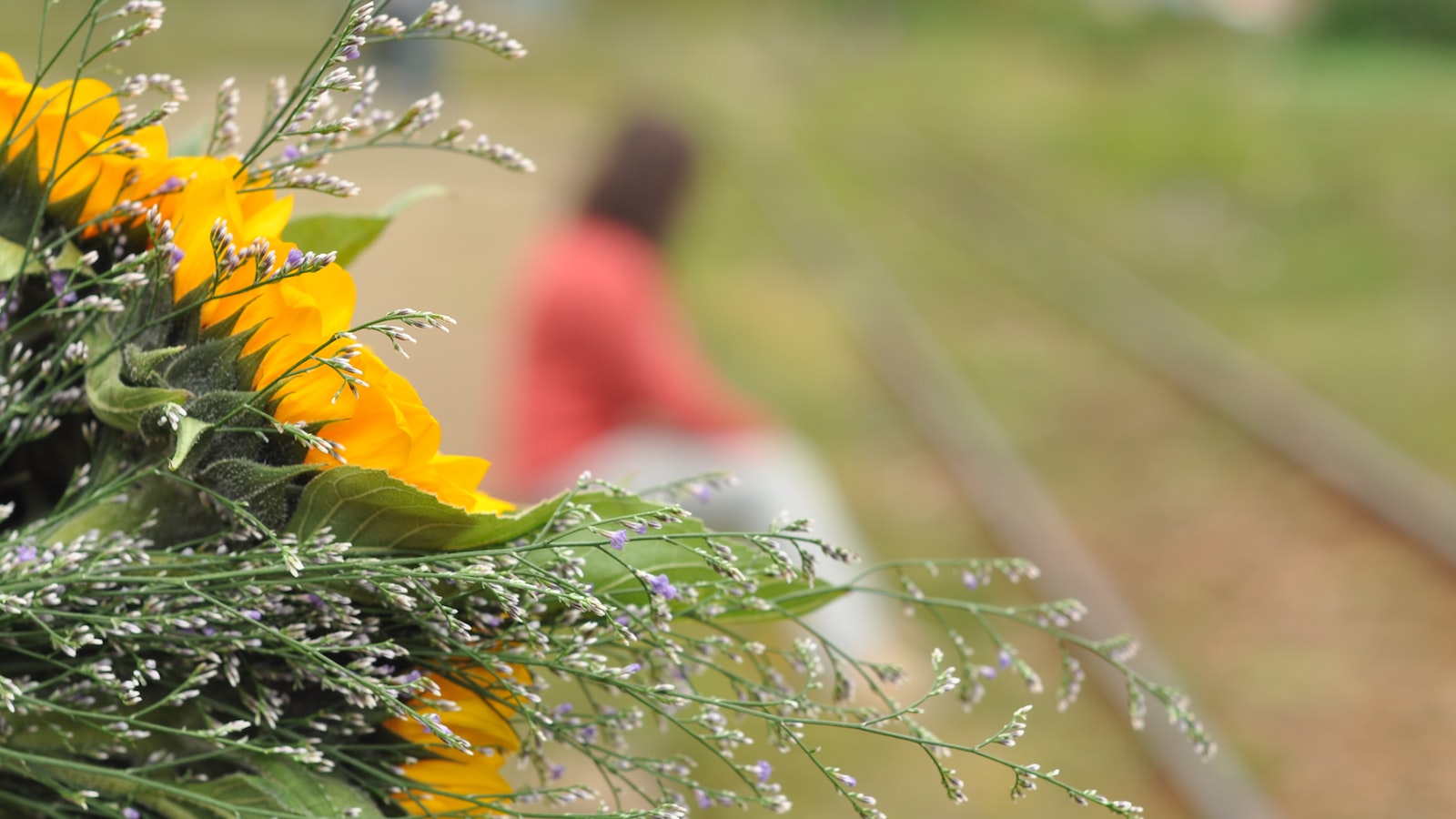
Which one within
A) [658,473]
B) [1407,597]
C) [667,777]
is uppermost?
[1407,597]

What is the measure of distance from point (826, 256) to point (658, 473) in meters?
8.66

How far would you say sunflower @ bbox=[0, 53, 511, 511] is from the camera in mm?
1116

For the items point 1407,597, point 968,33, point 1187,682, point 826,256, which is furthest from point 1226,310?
point 968,33

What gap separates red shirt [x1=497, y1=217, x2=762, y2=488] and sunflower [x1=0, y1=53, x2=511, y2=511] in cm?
430

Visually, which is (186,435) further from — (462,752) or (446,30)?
(446,30)

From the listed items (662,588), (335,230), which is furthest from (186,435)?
(335,230)

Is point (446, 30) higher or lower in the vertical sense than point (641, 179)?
lower

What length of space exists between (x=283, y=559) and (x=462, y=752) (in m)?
0.24

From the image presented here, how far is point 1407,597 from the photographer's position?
297 inches

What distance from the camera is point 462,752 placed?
3.91 feet

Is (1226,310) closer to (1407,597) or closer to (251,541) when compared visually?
(1407,597)

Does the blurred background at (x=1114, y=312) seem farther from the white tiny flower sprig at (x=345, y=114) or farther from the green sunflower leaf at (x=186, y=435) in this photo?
the green sunflower leaf at (x=186, y=435)

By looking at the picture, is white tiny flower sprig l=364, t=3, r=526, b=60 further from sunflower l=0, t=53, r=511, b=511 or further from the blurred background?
the blurred background

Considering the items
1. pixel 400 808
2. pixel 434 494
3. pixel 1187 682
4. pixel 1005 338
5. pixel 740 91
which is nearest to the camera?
pixel 434 494
